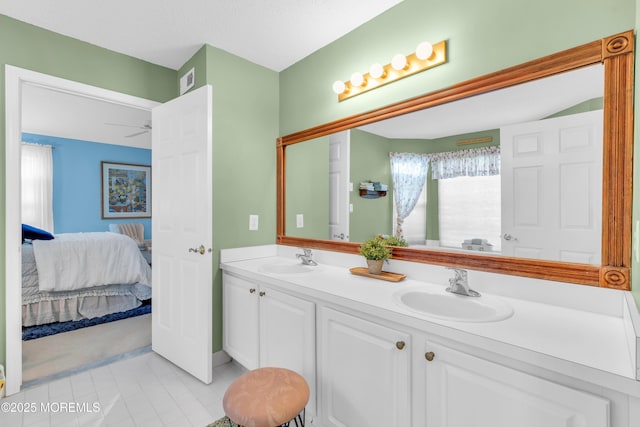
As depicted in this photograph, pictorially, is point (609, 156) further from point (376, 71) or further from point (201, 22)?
point (201, 22)

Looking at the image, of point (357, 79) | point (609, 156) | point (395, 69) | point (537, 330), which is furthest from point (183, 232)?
point (609, 156)

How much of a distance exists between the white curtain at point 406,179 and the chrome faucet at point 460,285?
44 cm

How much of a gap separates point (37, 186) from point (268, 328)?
209 inches

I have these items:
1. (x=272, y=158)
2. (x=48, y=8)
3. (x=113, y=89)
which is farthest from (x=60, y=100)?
(x=272, y=158)

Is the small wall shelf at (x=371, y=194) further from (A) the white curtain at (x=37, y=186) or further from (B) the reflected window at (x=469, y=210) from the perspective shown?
(A) the white curtain at (x=37, y=186)

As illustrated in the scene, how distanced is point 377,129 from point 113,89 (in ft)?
6.63

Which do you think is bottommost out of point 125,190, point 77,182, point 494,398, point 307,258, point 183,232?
point 494,398

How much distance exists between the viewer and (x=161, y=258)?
2.44 meters

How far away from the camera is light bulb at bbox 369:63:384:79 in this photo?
5.98ft

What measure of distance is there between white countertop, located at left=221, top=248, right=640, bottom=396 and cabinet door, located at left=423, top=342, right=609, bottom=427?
7 centimetres

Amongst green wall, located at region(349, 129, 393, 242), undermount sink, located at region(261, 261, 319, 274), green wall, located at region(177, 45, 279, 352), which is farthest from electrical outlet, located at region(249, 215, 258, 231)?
green wall, located at region(349, 129, 393, 242)

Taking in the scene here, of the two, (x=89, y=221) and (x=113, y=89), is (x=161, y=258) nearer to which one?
(x=113, y=89)

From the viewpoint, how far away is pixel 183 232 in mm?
2203

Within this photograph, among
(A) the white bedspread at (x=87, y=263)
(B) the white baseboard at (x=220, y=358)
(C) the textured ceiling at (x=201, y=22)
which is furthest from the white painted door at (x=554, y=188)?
(A) the white bedspread at (x=87, y=263)
